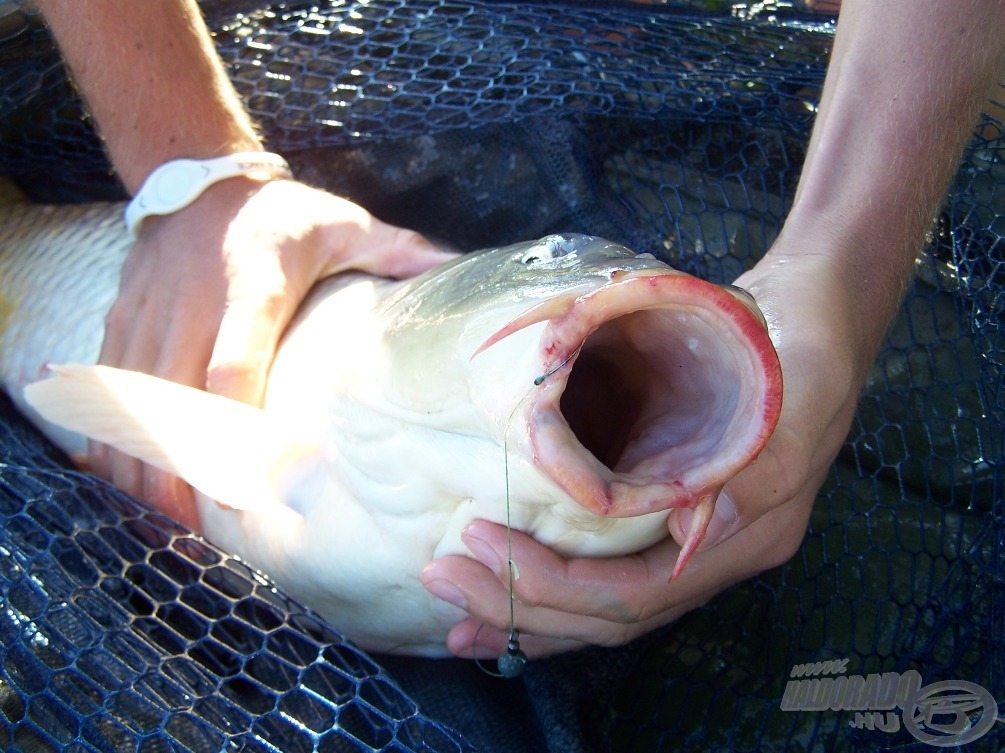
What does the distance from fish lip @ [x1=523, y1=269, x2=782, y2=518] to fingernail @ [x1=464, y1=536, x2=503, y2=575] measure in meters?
0.32

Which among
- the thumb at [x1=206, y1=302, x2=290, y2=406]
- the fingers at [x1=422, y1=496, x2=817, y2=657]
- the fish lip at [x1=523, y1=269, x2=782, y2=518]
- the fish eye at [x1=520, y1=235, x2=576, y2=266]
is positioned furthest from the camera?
the thumb at [x1=206, y1=302, x2=290, y2=406]

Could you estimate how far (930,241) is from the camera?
5.59 ft

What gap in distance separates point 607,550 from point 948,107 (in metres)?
0.87

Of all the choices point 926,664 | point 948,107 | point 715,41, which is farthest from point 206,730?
point 715,41

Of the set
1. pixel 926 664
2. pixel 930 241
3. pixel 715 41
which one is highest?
pixel 715 41

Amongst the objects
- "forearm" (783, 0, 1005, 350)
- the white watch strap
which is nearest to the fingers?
"forearm" (783, 0, 1005, 350)

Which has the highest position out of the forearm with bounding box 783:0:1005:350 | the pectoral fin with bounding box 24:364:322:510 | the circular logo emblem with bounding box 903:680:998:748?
the forearm with bounding box 783:0:1005:350

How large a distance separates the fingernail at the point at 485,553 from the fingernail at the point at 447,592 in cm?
8

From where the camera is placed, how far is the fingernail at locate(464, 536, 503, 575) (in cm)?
100

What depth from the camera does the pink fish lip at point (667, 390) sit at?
0.65 meters

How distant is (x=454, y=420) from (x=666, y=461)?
26 cm

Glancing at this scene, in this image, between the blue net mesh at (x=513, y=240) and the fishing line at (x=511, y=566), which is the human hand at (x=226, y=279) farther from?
the fishing line at (x=511, y=566)

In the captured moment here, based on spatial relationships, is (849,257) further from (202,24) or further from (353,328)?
(202,24)

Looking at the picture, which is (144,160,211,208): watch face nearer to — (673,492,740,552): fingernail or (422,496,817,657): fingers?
(422,496,817,657): fingers
